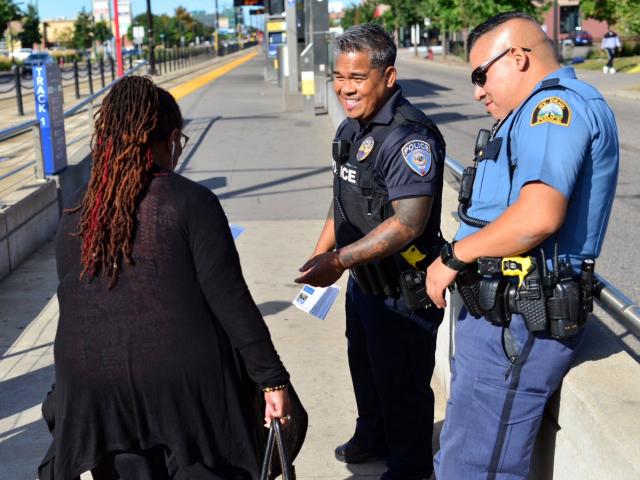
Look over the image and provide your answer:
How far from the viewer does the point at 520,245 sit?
234 cm

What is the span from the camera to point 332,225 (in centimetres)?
368

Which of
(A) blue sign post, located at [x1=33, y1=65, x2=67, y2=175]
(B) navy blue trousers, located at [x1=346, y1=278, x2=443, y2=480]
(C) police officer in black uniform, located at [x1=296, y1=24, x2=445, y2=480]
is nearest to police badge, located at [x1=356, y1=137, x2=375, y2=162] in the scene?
(C) police officer in black uniform, located at [x1=296, y1=24, x2=445, y2=480]

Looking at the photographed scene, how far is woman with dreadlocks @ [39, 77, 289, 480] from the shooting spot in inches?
93.2

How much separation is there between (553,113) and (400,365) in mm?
1387

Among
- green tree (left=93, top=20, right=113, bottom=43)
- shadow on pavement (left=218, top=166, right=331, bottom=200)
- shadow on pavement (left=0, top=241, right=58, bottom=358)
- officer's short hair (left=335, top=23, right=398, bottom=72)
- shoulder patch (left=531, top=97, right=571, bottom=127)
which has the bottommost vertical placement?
shadow on pavement (left=0, top=241, right=58, bottom=358)

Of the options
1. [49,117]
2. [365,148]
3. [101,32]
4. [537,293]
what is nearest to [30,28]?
[101,32]

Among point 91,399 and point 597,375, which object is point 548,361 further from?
point 91,399

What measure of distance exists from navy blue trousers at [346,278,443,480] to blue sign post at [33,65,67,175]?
606 cm

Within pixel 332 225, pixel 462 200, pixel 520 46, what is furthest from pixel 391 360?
pixel 520 46

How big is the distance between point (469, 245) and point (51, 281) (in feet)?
17.3

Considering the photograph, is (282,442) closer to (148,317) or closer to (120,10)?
(148,317)

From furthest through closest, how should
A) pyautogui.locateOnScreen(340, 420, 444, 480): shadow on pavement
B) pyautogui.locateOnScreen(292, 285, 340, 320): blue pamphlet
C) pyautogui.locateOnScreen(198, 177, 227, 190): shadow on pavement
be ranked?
pyautogui.locateOnScreen(198, 177, 227, 190): shadow on pavement, pyautogui.locateOnScreen(340, 420, 444, 480): shadow on pavement, pyautogui.locateOnScreen(292, 285, 340, 320): blue pamphlet

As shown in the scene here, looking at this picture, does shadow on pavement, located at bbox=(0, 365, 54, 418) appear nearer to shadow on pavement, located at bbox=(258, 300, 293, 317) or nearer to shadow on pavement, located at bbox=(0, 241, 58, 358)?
shadow on pavement, located at bbox=(0, 241, 58, 358)

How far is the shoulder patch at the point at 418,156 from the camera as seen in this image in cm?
305
